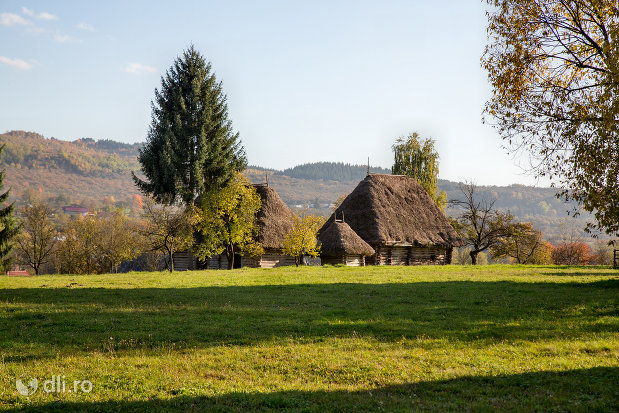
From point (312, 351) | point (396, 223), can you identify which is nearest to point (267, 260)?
point (396, 223)

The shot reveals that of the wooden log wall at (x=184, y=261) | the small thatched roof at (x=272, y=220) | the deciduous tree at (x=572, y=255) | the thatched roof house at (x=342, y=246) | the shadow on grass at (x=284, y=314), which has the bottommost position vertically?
the deciduous tree at (x=572, y=255)

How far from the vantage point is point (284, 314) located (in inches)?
496

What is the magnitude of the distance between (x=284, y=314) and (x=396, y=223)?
3072 cm

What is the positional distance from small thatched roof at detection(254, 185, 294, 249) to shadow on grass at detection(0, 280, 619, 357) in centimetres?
1805

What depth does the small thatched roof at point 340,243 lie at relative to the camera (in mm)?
35500

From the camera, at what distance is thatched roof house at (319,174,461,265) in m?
40.7

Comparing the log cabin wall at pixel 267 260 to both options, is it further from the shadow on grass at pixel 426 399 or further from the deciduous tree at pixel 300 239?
the shadow on grass at pixel 426 399

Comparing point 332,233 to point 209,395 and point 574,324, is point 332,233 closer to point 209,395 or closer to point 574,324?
point 574,324

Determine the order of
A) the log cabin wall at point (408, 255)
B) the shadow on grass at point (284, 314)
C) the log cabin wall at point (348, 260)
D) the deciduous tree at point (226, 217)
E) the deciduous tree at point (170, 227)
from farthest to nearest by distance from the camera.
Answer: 1. the log cabin wall at point (408, 255)
2. the log cabin wall at point (348, 260)
3. the deciduous tree at point (226, 217)
4. the deciduous tree at point (170, 227)
5. the shadow on grass at point (284, 314)

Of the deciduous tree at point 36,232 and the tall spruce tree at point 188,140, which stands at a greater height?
the tall spruce tree at point 188,140

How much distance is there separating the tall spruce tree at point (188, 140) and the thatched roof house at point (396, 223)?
10.8 meters

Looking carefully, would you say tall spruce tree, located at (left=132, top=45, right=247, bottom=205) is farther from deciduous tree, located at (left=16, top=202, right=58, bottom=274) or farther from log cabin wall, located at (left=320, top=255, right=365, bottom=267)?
deciduous tree, located at (left=16, top=202, right=58, bottom=274)

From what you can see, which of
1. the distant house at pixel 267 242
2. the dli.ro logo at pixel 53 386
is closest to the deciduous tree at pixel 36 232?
the distant house at pixel 267 242

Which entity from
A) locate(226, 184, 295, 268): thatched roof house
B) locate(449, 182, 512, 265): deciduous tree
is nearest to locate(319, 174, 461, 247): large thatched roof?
locate(226, 184, 295, 268): thatched roof house
